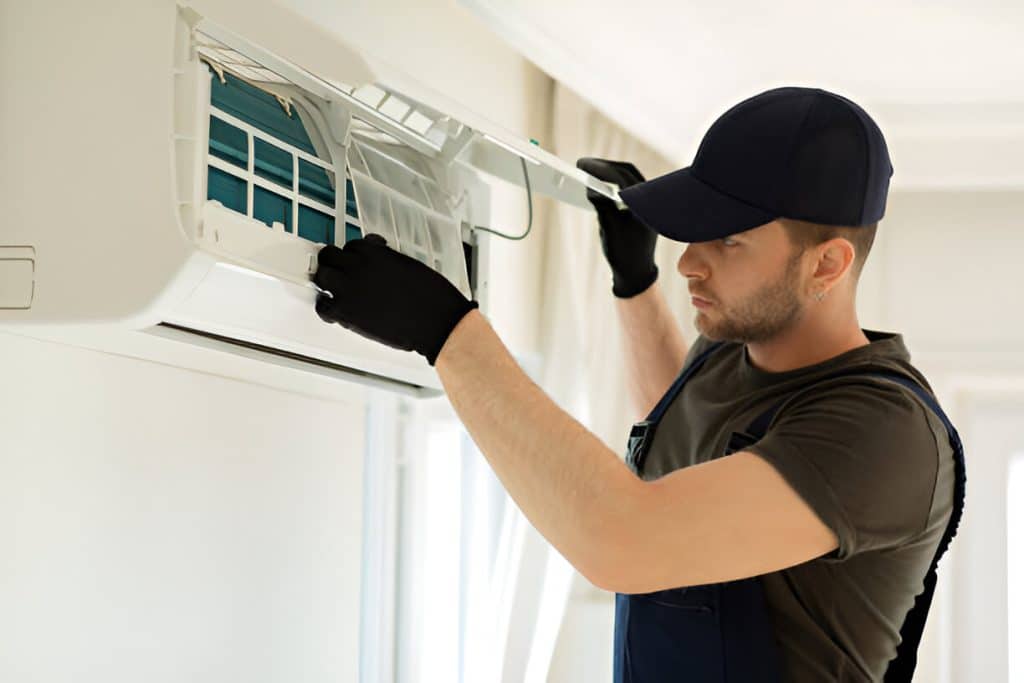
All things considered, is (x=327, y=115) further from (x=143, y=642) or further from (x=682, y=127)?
(x=682, y=127)

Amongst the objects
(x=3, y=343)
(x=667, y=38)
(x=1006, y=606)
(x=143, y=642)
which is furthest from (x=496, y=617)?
(x=1006, y=606)

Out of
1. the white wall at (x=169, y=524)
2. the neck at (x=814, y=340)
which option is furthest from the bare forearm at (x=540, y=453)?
the white wall at (x=169, y=524)

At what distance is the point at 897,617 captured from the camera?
1518mm

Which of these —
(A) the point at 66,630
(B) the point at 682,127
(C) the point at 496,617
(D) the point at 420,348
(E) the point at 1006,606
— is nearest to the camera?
(D) the point at 420,348

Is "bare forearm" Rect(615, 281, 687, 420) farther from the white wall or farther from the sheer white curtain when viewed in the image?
the sheer white curtain

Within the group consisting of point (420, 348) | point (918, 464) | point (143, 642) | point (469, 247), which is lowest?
point (143, 642)

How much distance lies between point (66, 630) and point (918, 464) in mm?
919

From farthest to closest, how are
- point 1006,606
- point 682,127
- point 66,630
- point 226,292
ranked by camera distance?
point 1006,606 < point 682,127 < point 66,630 < point 226,292

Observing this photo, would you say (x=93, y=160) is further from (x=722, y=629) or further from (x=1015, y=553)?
(x=1015, y=553)

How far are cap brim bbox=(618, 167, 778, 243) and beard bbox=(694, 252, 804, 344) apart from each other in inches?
3.0

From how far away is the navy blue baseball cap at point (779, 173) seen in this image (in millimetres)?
1426

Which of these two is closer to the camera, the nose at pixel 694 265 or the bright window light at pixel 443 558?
the nose at pixel 694 265

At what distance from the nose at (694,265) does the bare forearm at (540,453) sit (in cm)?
28

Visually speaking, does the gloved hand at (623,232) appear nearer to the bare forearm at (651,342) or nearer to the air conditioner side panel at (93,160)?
the bare forearm at (651,342)
